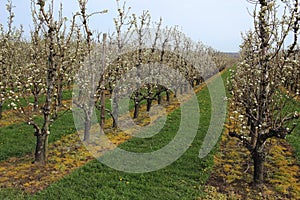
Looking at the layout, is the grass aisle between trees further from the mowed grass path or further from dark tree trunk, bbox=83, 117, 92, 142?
dark tree trunk, bbox=83, 117, 92, 142

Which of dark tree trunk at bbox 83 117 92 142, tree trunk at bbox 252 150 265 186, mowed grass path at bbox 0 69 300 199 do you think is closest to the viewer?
mowed grass path at bbox 0 69 300 199

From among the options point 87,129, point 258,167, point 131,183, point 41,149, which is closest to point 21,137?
point 87,129

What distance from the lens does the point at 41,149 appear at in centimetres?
818

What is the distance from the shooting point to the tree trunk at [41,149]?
8.12 m

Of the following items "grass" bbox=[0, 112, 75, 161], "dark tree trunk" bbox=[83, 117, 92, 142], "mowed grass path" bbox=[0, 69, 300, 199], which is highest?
"dark tree trunk" bbox=[83, 117, 92, 142]

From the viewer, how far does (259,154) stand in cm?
748

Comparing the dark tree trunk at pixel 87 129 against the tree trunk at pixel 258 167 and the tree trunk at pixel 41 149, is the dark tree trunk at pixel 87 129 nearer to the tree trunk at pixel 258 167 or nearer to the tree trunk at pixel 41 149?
the tree trunk at pixel 41 149

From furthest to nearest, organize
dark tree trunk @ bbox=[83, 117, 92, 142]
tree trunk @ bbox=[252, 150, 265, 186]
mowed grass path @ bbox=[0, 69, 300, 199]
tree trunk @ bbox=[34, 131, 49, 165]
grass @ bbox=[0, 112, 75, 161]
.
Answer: dark tree trunk @ bbox=[83, 117, 92, 142] < grass @ bbox=[0, 112, 75, 161] < tree trunk @ bbox=[34, 131, 49, 165] < tree trunk @ bbox=[252, 150, 265, 186] < mowed grass path @ bbox=[0, 69, 300, 199]

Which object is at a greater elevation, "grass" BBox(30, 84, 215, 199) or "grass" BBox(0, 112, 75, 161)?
"grass" BBox(0, 112, 75, 161)

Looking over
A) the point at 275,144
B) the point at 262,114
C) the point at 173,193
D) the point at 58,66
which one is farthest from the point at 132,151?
the point at 275,144

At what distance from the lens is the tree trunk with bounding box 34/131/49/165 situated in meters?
8.12

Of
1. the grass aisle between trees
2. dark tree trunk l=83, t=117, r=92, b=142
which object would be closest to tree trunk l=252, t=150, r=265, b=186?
the grass aisle between trees

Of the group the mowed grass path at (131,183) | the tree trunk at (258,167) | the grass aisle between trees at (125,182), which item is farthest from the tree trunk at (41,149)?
the tree trunk at (258,167)

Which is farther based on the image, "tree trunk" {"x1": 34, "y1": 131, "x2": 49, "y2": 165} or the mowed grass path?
"tree trunk" {"x1": 34, "y1": 131, "x2": 49, "y2": 165}
